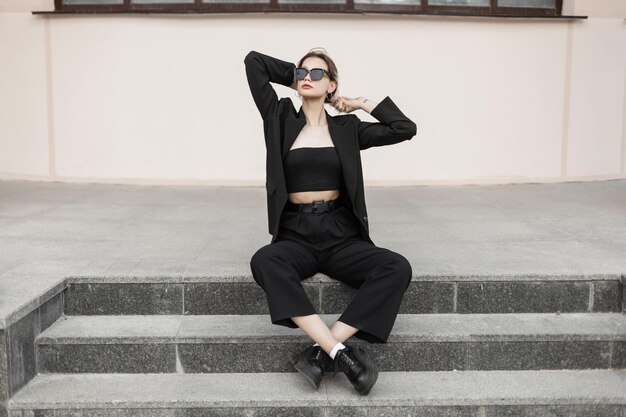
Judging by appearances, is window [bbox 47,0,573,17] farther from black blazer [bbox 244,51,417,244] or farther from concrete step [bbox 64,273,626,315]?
concrete step [bbox 64,273,626,315]

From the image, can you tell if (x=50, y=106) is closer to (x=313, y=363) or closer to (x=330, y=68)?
(x=330, y=68)

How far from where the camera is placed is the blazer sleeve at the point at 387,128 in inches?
146

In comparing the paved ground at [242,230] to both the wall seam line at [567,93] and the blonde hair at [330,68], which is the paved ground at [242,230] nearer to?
the wall seam line at [567,93]

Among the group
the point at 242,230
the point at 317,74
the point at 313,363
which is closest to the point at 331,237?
the point at 313,363

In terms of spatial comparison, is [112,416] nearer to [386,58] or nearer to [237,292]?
[237,292]

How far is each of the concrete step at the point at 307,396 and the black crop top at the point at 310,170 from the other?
3.02 feet

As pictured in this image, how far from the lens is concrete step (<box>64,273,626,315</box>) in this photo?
3744mm

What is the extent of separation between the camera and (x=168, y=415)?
10.5 ft

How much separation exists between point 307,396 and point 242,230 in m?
2.06

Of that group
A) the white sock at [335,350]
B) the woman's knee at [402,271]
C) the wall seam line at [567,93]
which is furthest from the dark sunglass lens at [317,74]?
the wall seam line at [567,93]

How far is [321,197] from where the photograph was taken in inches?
146

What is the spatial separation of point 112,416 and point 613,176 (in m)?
6.52

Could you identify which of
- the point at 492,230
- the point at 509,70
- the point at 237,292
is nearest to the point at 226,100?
the point at 509,70

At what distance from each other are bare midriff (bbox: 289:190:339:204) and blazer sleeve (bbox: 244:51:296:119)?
456 mm
